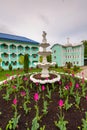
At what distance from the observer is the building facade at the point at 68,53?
39781 mm

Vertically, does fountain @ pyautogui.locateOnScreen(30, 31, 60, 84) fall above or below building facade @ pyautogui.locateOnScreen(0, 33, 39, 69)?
below

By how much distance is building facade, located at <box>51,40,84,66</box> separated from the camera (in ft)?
131

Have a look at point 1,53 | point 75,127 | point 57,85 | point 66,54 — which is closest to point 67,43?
point 66,54

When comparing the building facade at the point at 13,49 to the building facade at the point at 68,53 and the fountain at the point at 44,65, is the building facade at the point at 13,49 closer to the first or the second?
the building facade at the point at 68,53

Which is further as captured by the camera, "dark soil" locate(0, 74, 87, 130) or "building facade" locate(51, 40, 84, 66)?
"building facade" locate(51, 40, 84, 66)

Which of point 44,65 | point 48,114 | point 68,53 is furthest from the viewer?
point 68,53

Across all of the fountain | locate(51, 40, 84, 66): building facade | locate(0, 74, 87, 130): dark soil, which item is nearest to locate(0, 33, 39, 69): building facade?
locate(51, 40, 84, 66): building facade

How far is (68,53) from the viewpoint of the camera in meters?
41.8

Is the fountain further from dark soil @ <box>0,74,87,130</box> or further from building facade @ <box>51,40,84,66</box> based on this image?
building facade @ <box>51,40,84,66</box>

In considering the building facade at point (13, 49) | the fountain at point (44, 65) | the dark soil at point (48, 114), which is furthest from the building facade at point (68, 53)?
the dark soil at point (48, 114)

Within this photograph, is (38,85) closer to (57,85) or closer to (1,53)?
(57,85)

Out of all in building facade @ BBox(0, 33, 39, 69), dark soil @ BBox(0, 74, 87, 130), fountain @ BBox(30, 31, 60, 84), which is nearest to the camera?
dark soil @ BBox(0, 74, 87, 130)

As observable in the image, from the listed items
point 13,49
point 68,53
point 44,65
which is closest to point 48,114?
point 44,65

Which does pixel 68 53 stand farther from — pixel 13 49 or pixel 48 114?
pixel 48 114
